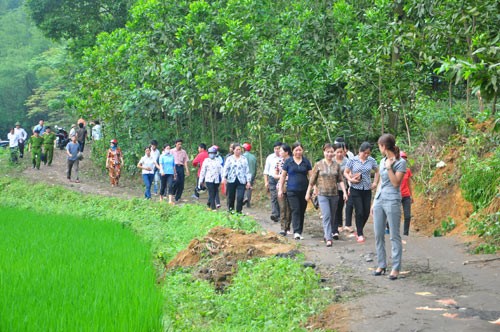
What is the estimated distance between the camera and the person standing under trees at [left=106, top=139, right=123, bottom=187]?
24547 millimetres

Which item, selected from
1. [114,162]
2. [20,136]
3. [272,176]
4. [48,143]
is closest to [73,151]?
[114,162]

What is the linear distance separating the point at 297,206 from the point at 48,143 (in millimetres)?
17025

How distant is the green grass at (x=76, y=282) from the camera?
6.81 meters

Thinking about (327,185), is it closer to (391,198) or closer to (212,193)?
(391,198)

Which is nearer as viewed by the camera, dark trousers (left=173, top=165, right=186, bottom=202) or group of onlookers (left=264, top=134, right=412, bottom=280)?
group of onlookers (left=264, top=134, right=412, bottom=280)

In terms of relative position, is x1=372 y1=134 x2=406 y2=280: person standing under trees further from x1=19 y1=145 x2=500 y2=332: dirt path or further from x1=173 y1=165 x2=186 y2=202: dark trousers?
x1=173 y1=165 x2=186 y2=202: dark trousers

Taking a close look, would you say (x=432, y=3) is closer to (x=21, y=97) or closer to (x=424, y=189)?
(x=424, y=189)

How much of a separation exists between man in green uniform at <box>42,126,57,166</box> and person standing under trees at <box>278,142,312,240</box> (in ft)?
53.1

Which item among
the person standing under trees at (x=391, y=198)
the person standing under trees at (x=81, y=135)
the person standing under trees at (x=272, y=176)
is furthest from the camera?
the person standing under trees at (x=81, y=135)

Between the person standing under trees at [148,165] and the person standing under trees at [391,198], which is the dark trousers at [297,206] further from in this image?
the person standing under trees at [148,165]

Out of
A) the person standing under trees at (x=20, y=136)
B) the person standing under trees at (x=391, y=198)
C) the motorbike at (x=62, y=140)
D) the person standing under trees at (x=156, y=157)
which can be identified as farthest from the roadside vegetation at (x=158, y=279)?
the motorbike at (x=62, y=140)

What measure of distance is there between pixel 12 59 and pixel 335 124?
48918mm

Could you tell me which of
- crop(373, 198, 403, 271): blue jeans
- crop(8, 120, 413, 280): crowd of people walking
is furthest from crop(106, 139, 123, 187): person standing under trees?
crop(373, 198, 403, 271): blue jeans

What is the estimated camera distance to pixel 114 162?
81.1ft
